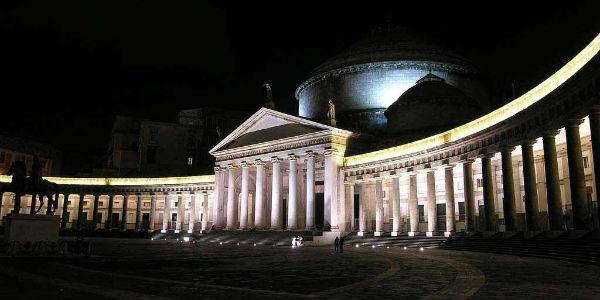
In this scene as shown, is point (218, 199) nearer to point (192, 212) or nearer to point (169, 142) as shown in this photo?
point (192, 212)

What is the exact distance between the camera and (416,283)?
1390 cm

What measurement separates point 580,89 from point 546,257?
7798 millimetres

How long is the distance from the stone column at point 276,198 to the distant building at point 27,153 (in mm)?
42977

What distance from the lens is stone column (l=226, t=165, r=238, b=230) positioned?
56378 millimetres

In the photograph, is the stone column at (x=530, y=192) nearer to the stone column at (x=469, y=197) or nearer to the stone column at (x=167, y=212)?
the stone column at (x=469, y=197)

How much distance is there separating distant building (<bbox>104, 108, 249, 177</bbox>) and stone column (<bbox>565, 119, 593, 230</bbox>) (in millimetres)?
61744

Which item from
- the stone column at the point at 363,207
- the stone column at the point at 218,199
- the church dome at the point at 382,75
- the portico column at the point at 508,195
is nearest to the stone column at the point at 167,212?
the stone column at the point at 218,199

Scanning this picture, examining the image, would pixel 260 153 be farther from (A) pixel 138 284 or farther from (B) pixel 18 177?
(A) pixel 138 284

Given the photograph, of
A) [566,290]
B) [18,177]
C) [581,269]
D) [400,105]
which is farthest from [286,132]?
[566,290]

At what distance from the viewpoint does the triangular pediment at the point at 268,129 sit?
166 ft

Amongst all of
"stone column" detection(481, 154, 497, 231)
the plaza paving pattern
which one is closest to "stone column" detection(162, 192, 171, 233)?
"stone column" detection(481, 154, 497, 231)

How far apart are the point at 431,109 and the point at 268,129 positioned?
55.6ft

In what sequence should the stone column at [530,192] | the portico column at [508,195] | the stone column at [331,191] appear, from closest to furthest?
the stone column at [530,192], the portico column at [508,195], the stone column at [331,191]

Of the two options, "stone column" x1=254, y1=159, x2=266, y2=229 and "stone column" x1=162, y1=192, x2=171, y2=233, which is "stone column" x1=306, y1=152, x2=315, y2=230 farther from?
"stone column" x1=162, y1=192, x2=171, y2=233
